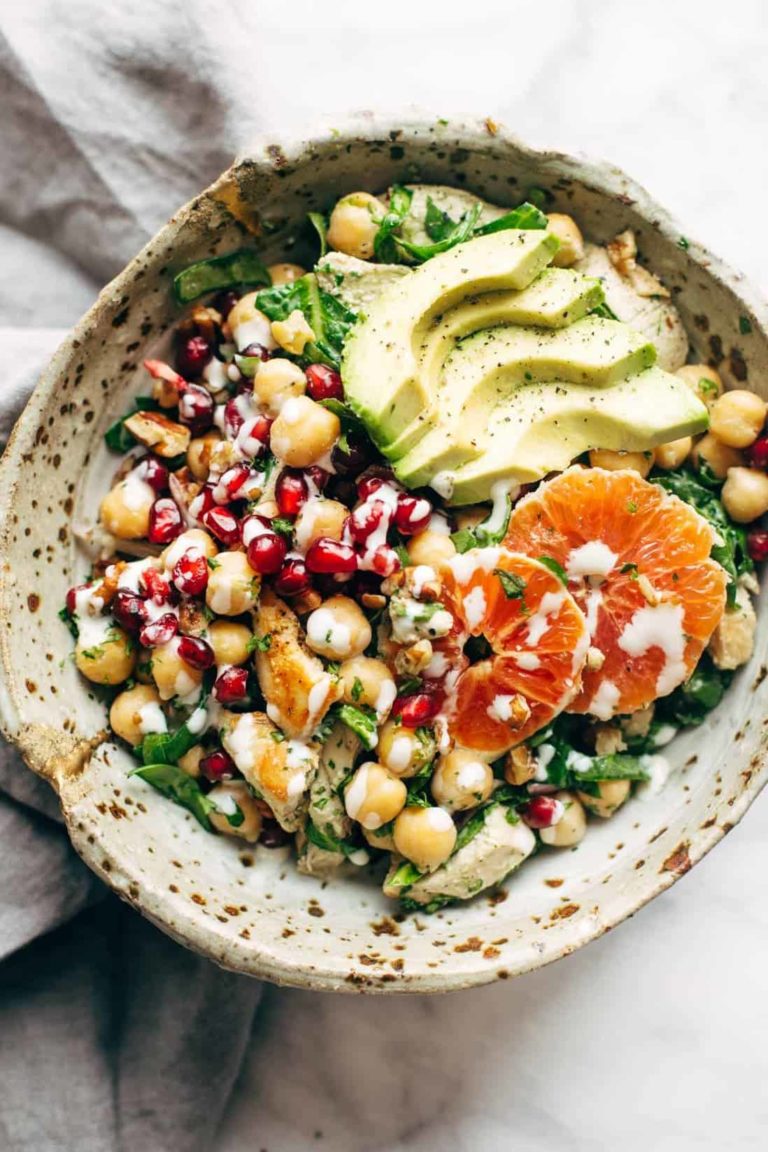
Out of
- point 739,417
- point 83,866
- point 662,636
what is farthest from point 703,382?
point 83,866

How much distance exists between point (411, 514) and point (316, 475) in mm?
255

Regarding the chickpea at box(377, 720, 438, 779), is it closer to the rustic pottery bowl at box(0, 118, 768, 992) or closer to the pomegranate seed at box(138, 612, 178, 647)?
the rustic pottery bowl at box(0, 118, 768, 992)

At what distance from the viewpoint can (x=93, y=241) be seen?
131 inches

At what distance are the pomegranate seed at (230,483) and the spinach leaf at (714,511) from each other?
99 cm

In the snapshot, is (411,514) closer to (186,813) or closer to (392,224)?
(392,224)

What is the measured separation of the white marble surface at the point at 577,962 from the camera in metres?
3.22

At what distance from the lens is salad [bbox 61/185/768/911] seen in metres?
2.54

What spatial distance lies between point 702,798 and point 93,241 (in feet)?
7.52

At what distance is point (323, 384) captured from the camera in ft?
8.56

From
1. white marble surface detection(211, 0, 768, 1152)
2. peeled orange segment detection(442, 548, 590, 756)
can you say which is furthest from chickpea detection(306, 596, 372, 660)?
white marble surface detection(211, 0, 768, 1152)

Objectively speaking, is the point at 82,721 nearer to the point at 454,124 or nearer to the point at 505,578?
the point at 505,578

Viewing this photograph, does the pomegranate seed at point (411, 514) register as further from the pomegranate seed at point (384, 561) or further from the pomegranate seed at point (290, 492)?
the pomegranate seed at point (290, 492)

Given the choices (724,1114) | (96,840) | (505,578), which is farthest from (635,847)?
(96,840)

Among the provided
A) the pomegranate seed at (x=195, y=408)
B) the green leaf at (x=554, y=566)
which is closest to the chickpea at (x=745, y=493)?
the green leaf at (x=554, y=566)
